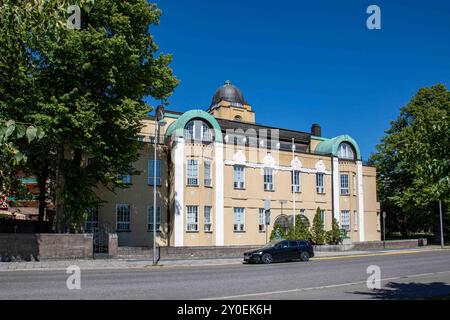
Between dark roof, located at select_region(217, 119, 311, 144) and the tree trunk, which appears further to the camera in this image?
dark roof, located at select_region(217, 119, 311, 144)

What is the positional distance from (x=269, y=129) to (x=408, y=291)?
121 feet

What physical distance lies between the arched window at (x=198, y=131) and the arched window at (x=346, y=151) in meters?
15.9

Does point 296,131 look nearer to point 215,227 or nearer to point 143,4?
point 215,227

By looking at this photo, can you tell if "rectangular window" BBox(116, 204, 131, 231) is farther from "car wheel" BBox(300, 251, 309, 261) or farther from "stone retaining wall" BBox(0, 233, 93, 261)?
"car wheel" BBox(300, 251, 309, 261)

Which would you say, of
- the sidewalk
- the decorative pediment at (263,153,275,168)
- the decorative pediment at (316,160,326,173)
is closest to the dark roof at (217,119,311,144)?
the decorative pediment at (316,160,326,173)

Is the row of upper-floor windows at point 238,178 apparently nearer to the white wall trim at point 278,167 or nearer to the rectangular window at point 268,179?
the rectangular window at point 268,179

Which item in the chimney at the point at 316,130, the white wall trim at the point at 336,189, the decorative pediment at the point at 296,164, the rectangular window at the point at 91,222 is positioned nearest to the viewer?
the rectangular window at the point at 91,222

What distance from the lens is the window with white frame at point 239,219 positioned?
132 feet

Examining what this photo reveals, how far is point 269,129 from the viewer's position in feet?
165

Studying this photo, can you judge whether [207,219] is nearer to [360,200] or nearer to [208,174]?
[208,174]

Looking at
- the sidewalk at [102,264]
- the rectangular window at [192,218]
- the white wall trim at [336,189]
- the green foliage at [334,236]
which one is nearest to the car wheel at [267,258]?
the sidewalk at [102,264]

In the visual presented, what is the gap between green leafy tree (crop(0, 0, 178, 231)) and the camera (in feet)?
82.9

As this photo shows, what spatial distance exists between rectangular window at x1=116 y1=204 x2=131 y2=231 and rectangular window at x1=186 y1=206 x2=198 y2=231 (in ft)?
15.4

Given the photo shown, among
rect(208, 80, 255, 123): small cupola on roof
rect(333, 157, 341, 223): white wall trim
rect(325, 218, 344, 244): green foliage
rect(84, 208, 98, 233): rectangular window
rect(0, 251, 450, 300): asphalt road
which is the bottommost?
rect(0, 251, 450, 300): asphalt road
